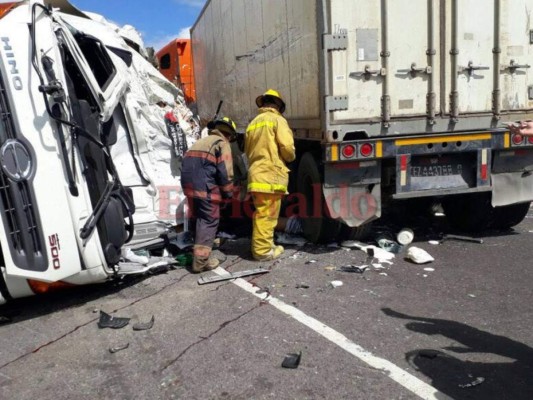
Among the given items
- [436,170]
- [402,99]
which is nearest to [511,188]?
[436,170]

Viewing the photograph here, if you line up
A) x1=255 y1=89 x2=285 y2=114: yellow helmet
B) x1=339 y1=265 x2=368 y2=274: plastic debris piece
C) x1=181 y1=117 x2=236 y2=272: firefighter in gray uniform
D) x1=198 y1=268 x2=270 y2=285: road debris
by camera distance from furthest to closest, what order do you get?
x1=255 y1=89 x2=285 y2=114: yellow helmet → x1=181 y1=117 x2=236 y2=272: firefighter in gray uniform → x1=339 y1=265 x2=368 y2=274: plastic debris piece → x1=198 y1=268 x2=270 y2=285: road debris

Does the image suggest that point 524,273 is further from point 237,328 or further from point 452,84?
point 237,328

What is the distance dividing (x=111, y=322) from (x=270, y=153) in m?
2.30

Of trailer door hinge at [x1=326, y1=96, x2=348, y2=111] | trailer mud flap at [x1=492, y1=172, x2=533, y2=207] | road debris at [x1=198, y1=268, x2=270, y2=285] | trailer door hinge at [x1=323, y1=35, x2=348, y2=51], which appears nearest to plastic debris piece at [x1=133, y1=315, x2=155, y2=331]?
road debris at [x1=198, y1=268, x2=270, y2=285]

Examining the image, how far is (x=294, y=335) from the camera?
3.49 m

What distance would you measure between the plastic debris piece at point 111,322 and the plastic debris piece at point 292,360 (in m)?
1.34

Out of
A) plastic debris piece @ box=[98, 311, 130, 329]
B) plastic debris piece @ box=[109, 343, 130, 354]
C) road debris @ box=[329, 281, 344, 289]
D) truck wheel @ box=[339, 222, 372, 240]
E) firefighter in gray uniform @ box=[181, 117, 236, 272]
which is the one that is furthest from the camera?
truck wheel @ box=[339, 222, 372, 240]

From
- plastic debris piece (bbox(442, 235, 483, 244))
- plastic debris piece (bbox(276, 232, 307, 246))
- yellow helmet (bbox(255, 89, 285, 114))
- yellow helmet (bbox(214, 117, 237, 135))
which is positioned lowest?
plastic debris piece (bbox(442, 235, 483, 244))

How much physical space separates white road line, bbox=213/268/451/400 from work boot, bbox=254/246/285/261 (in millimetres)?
890

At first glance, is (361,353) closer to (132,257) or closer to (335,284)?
(335,284)

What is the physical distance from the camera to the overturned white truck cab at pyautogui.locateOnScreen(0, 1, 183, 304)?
363cm

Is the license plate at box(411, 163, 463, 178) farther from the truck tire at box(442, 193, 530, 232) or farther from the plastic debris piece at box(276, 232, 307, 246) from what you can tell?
the plastic debris piece at box(276, 232, 307, 246)

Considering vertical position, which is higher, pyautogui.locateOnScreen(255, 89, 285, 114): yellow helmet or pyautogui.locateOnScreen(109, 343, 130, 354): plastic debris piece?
pyautogui.locateOnScreen(255, 89, 285, 114): yellow helmet

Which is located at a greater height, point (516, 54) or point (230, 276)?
point (516, 54)
